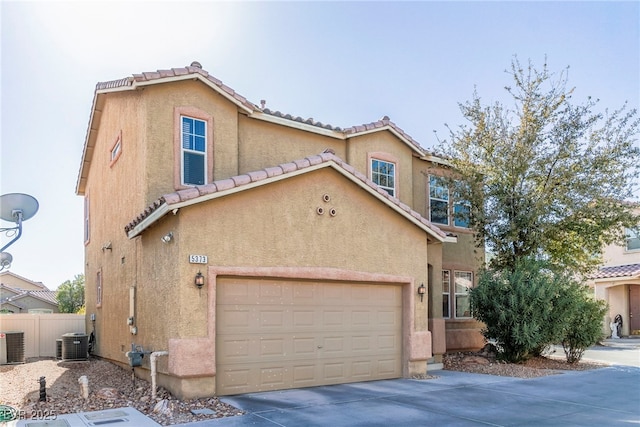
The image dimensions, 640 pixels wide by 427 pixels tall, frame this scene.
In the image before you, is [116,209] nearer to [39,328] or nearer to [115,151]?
[115,151]

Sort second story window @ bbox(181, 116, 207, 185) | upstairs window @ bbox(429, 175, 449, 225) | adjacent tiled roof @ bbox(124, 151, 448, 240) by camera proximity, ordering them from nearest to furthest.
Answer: adjacent tiled roof @ bbox(124, 151, 448, 240) → second story window @ bbox(181, 116, 207, 185) → upstairs window @ bbox(429, 175, 449, 225)

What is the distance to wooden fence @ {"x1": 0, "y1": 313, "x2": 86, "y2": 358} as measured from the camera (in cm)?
1877

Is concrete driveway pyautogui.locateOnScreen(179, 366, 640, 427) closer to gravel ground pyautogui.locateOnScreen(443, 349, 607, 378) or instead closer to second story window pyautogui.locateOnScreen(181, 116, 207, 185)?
gravel ground pyautogui.locateOnScreen(443, 349, 607, 378)

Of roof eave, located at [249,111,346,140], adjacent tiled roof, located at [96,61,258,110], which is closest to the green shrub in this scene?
roof eave, located at [249,111,346,140]

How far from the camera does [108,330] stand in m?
15.9

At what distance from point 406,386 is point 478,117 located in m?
9.27

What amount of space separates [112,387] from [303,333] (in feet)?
13.6

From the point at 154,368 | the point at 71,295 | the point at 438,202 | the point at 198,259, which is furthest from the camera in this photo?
the point at 71,295

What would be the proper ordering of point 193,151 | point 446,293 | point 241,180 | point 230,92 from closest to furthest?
point 241,180
point 193,151
point 230,92
point 446,293

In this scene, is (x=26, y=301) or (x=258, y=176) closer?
(x=258, y=176)

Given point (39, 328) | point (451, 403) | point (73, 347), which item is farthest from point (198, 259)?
point (39, 328)

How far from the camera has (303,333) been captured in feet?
39.0

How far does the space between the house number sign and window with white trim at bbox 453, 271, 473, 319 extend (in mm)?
10824

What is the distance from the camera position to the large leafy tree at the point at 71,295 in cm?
4572
